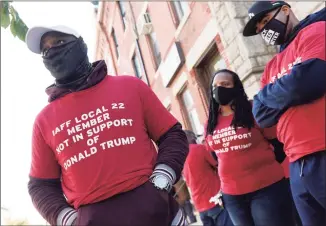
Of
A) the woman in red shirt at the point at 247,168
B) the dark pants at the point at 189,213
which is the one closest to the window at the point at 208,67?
the dark pants at the point at 189,213

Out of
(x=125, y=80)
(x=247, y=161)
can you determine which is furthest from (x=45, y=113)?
(x=247, y=161)

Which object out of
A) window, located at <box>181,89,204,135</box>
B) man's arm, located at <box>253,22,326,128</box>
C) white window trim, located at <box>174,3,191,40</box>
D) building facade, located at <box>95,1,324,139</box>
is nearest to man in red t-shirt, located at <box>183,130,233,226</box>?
building facade, located at <box>95,1,324,139</box>

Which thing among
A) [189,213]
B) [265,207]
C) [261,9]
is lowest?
[189,213]

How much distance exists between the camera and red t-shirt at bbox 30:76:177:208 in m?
1.64

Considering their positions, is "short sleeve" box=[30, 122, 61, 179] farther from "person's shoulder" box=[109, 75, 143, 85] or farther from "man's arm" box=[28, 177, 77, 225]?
"person's shoulder" box=[109, 75, 143, 85]

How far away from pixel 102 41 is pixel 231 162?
17034mm

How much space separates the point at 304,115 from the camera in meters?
1.97

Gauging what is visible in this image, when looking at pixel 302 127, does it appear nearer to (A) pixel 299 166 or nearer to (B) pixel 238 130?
(A) pixel 299 166

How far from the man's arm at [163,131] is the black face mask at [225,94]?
147cm

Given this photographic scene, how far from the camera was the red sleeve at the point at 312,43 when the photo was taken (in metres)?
1.92

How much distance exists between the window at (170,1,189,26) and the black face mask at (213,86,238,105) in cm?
607

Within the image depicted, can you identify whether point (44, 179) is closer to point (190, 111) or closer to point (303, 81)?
point (303, 81)

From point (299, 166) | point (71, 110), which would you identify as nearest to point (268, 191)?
point (299, 166)

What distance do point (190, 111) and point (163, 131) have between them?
838cm
